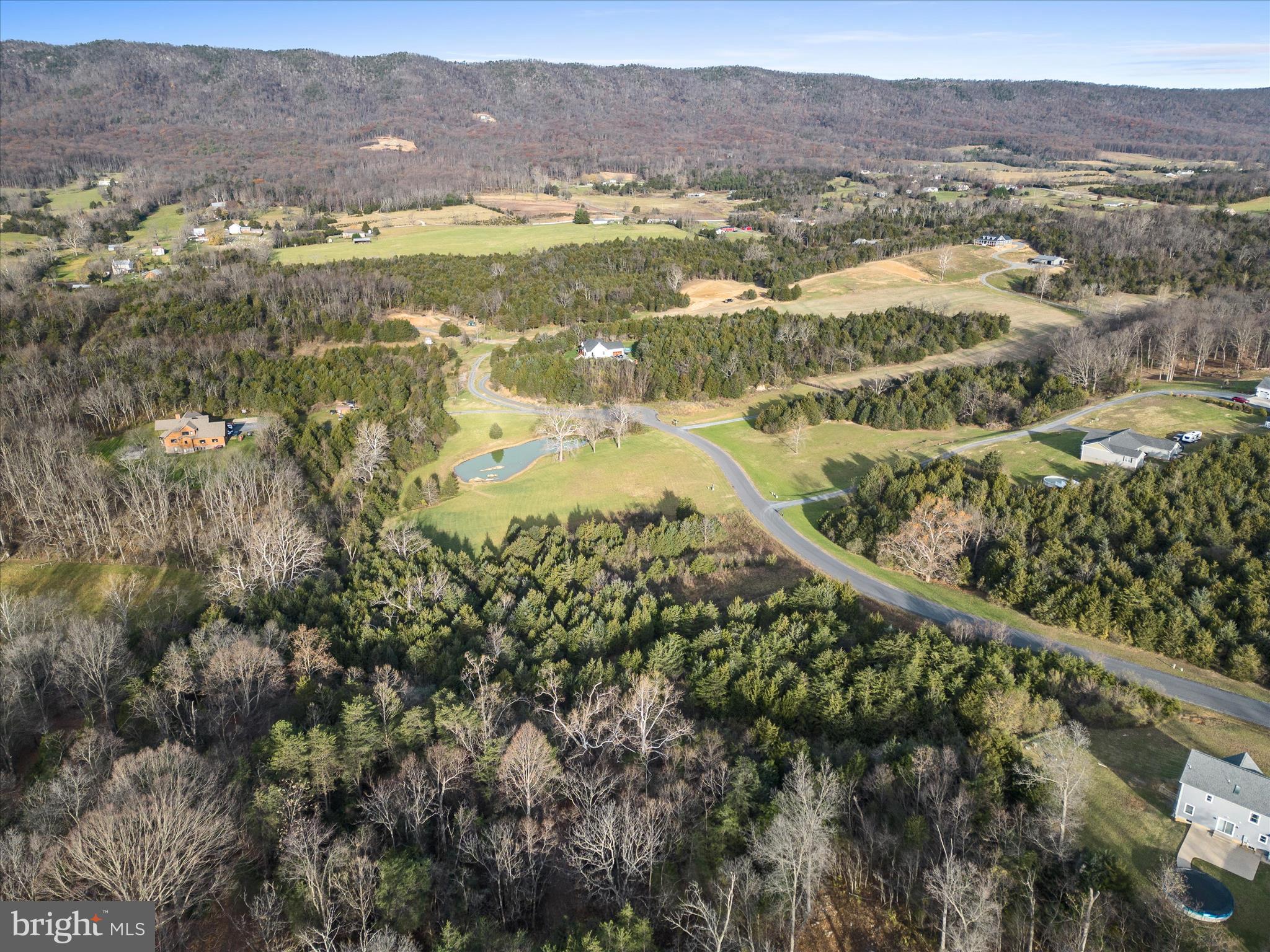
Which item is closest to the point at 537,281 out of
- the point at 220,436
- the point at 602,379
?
the point at 602,379

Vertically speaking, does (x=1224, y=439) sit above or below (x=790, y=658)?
above

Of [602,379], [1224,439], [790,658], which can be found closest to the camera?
[790,658]

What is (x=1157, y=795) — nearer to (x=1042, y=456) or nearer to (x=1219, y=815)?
(x=1219, y=815)

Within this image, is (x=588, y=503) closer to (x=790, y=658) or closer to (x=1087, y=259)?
(x=790, y=658)

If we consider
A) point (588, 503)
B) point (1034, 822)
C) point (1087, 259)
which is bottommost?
point (588, 503)

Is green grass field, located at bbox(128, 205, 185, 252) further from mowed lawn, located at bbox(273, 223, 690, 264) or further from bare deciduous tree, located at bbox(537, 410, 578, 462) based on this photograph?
bare deciduous tree, located at bbox(537, 410, 578, 462)

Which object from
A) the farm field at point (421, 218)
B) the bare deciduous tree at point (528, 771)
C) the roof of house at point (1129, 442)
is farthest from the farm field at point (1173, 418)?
the farm field at point (421, 218)

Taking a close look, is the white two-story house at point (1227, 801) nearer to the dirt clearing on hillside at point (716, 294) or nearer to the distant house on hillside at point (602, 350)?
the distant house on hillside at point (602, 350)
